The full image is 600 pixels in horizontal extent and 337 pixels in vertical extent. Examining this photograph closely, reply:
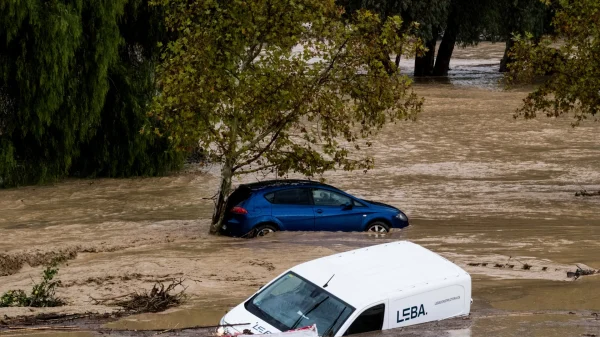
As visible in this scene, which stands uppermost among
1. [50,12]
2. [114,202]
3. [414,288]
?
[50,12]

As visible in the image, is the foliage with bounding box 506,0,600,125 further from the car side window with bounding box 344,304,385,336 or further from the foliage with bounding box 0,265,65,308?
the car side window with bounding box 344,304,385,336

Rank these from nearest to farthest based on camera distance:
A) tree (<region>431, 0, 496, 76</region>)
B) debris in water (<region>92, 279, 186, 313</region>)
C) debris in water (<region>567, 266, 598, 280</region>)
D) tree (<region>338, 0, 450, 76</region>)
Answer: debris in water (<region>92, 279, 186, 313</region>) → debris in water (<region>567, 266, 598, 280</region>) → tree (<region>338, 0, 450, 76</region>) → tree (<region>431, 0, 496, 76</region>)

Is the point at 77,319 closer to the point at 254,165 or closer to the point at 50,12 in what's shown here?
the point at 50,12

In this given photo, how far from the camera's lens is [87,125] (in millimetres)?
26922

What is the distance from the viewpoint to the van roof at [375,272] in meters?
10.7

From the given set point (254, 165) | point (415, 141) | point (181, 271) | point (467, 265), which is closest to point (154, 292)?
point (181, 271)

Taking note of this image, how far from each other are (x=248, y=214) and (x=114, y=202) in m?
6.77

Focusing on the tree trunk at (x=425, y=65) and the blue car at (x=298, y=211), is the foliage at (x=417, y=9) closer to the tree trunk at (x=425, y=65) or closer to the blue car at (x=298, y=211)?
the tree trunk at (x=425, y=65)

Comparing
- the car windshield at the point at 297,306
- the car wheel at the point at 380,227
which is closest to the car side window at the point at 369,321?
the car windshield at the point at 297,306

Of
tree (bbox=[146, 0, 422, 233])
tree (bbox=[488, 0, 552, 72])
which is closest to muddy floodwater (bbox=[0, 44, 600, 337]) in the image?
tree (bbox=[146, 0, 422, 233])

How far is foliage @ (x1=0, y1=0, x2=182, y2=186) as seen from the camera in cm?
2528

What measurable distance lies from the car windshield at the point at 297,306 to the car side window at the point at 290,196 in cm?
777

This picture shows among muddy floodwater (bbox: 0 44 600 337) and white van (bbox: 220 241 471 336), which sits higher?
white van (bbox: 220 241 471 336)

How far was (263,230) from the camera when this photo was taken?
19078mm
